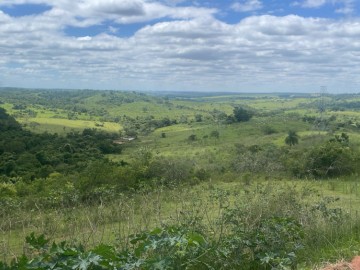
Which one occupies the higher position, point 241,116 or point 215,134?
point 241,116

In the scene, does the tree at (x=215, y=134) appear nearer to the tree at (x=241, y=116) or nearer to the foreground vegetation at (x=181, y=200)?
the foreground vegetation at (x=181, y=200)

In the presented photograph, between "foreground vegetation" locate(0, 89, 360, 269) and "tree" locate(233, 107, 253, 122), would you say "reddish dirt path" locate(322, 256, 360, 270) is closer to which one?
"foreground vegetation" locate(0, 89, 360, 269)

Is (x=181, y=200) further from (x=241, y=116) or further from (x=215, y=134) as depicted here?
(x=241, y=116)

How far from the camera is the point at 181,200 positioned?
10477 mm

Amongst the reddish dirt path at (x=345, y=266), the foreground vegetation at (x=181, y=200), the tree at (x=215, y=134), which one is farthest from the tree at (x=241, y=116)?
the reddish dirt path at (x=345, y=266)

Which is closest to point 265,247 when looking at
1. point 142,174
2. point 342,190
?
point 342,190

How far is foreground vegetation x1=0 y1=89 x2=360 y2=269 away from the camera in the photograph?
16.2 ft

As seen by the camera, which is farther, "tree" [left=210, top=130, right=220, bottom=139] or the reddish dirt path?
"tree" [left=210, top=130, right=220, bottom=139]

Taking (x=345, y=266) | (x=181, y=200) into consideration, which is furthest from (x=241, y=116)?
(x=345, y=266)

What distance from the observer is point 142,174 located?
29188mm

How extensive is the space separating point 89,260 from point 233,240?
2.60 m

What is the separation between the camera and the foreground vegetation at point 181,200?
4.93 meters

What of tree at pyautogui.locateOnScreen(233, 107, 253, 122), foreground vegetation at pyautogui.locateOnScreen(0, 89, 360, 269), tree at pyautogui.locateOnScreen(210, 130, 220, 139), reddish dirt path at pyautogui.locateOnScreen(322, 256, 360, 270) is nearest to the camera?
foreground vegetation at pyautogui.locateOnScreen(0, 89, 360, 269)

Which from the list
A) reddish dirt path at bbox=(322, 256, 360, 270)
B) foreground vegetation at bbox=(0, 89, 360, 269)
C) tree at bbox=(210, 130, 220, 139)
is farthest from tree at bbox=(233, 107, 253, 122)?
reddish dirt path at bbox=(322, 256, 360, 270)
